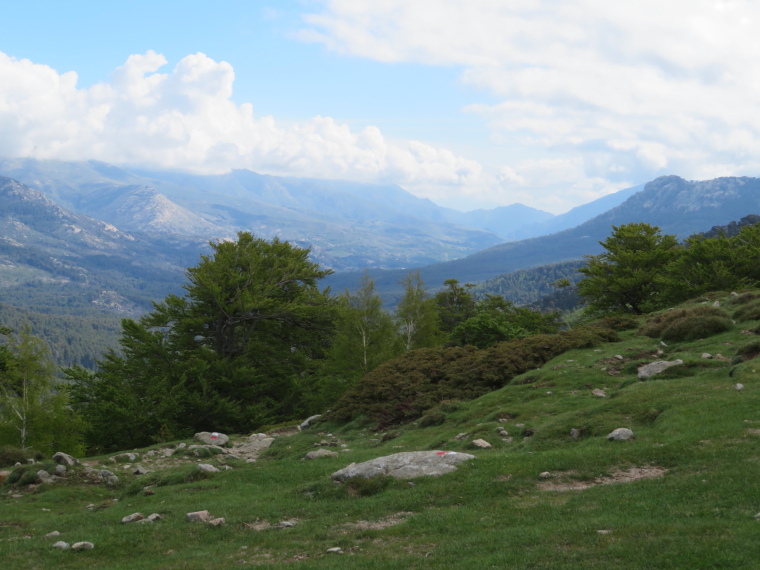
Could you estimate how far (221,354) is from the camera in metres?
43.1

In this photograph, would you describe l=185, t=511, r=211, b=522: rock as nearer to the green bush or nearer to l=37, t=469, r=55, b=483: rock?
l=37, t=469, r=55, b=483: rock

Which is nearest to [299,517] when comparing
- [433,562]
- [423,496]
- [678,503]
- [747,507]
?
[423,496]

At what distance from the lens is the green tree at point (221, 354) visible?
36500mm

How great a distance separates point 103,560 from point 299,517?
4005 millimetres

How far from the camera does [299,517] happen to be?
1263cm

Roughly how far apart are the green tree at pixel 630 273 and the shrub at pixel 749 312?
80.7 feet

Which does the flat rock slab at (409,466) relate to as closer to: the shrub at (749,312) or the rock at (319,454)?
the rock at (319,454)

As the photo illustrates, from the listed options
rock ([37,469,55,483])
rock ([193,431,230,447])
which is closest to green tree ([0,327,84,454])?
rock ([193,431,230,447])

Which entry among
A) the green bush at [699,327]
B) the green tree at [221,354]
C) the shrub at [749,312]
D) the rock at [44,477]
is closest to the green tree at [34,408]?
the green tree at [221,354]

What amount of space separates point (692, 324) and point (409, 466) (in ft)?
59.0

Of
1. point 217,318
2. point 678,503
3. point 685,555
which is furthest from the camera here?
point 217,318

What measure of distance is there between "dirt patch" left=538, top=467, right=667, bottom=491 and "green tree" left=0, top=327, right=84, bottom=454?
25529 mm

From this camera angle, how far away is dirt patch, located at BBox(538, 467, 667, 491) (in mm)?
12015

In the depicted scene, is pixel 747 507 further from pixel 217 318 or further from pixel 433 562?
pixel 217 318
